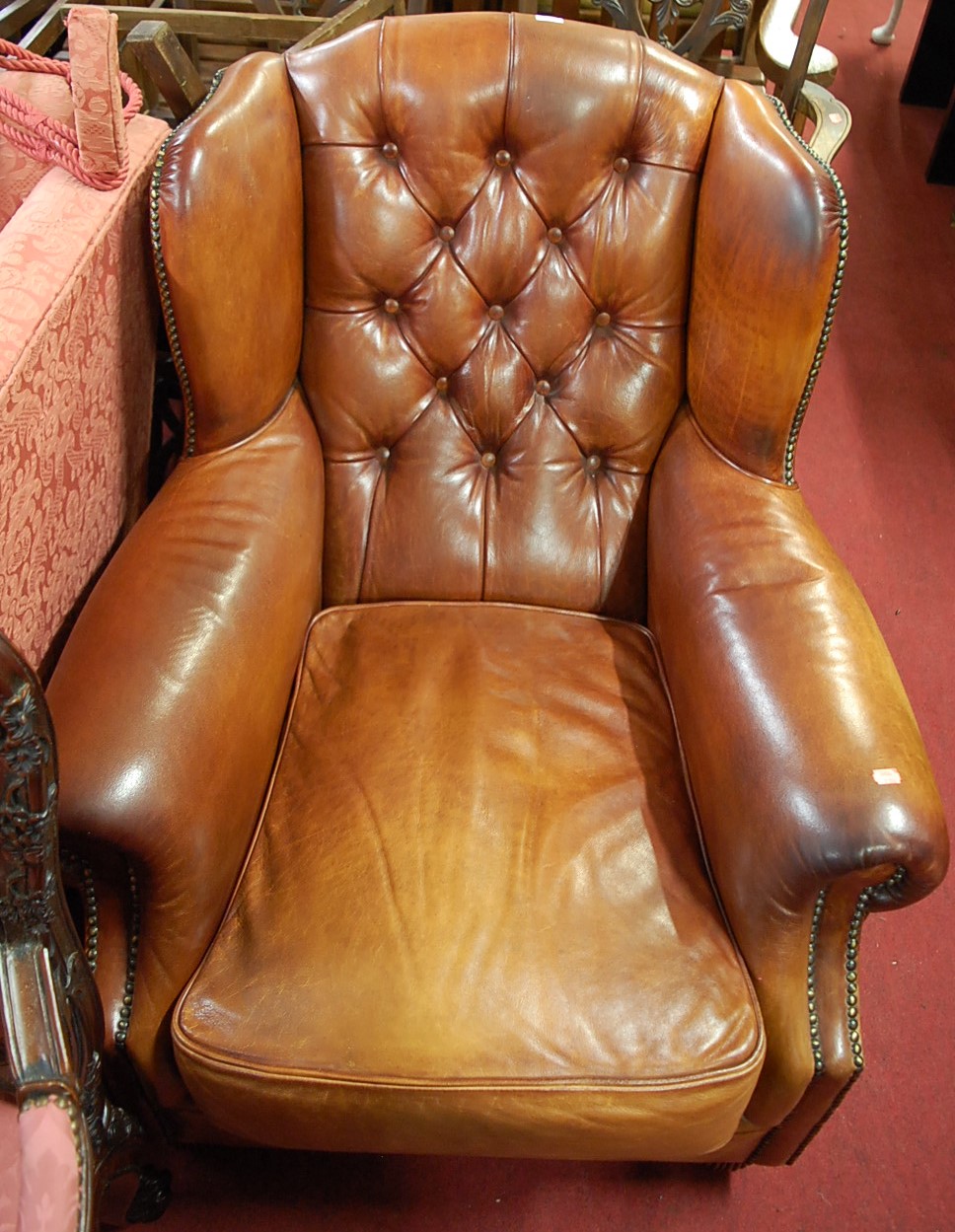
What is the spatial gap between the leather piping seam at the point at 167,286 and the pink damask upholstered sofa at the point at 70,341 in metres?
0.08

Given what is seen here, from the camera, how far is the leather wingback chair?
0.90 meters

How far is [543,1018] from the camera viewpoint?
90 cm

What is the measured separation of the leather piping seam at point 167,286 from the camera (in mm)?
1068

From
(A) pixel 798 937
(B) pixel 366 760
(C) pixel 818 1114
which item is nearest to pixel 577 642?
(B) pixel 366 760

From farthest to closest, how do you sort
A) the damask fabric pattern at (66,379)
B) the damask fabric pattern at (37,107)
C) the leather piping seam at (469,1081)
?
the damask fabric pattern at (37,107), the damask fabric pattern at (66,379), the leather piping seam at (469,1081)

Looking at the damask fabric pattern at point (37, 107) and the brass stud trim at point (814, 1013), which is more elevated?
the damask fabric pattern at point (37, 107)

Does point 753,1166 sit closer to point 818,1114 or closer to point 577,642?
point 818,1114

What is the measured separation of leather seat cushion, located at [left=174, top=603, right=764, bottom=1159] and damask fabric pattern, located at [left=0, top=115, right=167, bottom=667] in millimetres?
330

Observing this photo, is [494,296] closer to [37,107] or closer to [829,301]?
[829,301]

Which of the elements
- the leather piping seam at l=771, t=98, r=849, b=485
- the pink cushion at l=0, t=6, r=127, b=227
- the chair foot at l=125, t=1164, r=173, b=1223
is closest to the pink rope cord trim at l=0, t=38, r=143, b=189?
the pink cushion at l=0, t=6, r=127, b=227

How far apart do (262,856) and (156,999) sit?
0.16m

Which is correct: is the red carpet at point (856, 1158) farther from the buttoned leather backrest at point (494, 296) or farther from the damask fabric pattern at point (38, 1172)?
the damask fabric pattern at point (38, 1172)

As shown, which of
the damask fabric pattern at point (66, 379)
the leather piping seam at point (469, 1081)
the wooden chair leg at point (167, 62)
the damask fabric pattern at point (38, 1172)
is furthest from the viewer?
the wooden chair leg at point (167, 62)

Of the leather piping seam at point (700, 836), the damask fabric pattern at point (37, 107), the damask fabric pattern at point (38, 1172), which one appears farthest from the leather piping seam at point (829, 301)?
the damask fabric pattern at point (38, 1172)
